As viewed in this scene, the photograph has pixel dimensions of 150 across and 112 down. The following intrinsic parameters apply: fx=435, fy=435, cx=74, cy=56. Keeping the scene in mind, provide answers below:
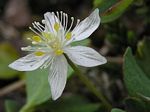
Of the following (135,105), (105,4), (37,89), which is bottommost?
(135,105)

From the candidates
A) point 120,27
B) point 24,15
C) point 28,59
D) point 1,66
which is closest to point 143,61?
point 120,27

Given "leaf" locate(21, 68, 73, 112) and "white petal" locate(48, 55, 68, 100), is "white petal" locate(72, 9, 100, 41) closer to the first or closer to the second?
"white petal" locate(48, 55, 68, 100)

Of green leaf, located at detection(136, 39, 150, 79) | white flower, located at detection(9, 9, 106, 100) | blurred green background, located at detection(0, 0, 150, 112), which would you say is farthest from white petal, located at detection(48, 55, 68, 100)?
green leaf, located at detection(136, 39, 150, 79)

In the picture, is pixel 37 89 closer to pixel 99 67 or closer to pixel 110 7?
pixel 99 67

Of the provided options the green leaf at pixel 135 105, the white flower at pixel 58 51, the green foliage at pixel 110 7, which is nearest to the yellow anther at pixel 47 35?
the white flower at pixel 58 51

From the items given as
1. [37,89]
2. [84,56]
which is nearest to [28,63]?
[84,56]

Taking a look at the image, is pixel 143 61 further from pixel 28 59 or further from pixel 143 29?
pixel 28 59

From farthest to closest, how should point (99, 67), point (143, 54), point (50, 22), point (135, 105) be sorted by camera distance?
point (99, 67), point (143, 54), point (50, 22), point (135, 105)
